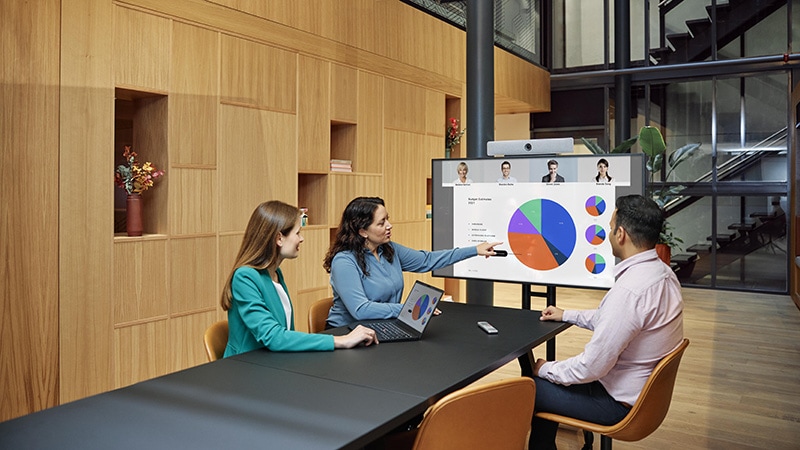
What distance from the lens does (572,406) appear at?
2457 mm

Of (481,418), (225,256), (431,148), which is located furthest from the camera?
(431,148)

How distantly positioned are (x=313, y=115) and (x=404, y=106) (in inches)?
56.6

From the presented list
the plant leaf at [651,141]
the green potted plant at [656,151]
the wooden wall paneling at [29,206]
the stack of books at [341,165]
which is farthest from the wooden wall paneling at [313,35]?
the plant leaf at [651,141]

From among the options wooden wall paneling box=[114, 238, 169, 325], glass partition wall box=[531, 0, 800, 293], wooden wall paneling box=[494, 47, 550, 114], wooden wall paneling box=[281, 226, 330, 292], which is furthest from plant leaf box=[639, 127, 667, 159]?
wooden wall paneling box=[114, 238, 169, 325]

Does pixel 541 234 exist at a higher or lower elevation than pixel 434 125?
lower

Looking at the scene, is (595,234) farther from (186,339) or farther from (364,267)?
(186,339)

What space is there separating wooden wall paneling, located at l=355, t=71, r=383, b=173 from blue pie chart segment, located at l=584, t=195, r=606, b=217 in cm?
285

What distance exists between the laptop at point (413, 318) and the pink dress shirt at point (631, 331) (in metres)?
0.55

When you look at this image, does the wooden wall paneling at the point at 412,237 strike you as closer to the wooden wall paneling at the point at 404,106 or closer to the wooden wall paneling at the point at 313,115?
the wooden wall paneling at the point at 404,106

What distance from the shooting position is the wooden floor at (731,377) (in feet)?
11.7

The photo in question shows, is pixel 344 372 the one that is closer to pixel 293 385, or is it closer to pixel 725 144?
pixel 293 385

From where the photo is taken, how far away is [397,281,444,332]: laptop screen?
2424mm

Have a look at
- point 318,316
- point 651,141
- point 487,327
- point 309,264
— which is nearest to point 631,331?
point 487,327

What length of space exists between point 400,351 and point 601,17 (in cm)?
886
